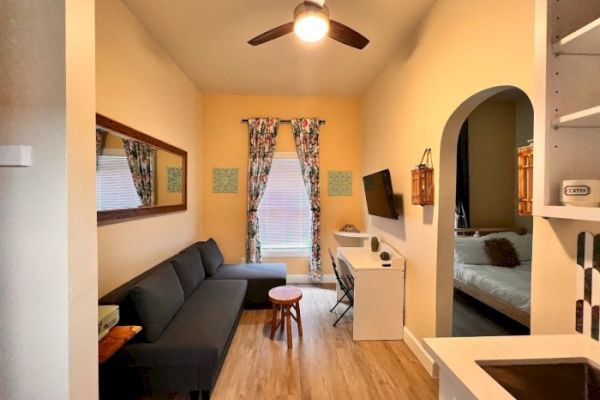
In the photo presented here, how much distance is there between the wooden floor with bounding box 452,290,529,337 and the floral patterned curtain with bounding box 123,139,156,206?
3.43 metres

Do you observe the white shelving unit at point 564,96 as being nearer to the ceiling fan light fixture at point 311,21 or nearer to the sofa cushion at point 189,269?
the ceiling fan light fixture at point 311,21

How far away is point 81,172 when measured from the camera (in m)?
1.16

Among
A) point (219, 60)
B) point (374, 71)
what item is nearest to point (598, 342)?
point (374, 71)

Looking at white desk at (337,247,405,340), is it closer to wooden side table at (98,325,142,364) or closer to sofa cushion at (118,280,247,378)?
sofa cushion at (118,280,247,378)

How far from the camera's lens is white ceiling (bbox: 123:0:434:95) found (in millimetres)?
2410

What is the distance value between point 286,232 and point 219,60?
2.72 metres

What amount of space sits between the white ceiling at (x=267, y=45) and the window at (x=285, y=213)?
49.9 inches

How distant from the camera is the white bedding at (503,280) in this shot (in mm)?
2816

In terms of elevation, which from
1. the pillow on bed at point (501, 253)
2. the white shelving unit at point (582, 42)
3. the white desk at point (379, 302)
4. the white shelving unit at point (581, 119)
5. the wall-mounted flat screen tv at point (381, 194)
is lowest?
the white desk at point (379, 302)

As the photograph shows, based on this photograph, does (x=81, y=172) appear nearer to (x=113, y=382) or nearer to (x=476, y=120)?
(x=113, y=382)

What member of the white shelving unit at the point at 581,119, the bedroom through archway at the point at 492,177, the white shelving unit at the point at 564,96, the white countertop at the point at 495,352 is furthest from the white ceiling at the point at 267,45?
the white countertop at the point at 495,352

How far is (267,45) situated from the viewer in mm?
3021

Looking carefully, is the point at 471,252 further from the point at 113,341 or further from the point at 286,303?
the point at 113,341

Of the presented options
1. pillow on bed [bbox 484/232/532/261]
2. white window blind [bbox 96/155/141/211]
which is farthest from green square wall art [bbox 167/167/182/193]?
pillow on bed [bbox 484/232/532/261]
